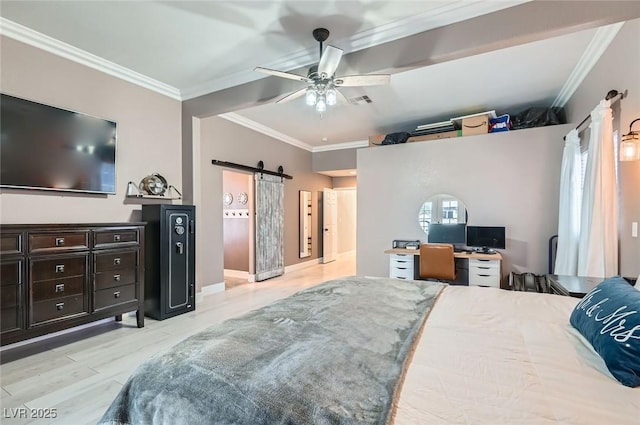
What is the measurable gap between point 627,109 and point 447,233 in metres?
2.63

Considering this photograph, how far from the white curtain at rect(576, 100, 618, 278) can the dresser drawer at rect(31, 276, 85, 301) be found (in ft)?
14.7

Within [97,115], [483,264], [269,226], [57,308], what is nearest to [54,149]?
[97,115]

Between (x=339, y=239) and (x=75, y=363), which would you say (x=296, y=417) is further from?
(x=339, y=239)

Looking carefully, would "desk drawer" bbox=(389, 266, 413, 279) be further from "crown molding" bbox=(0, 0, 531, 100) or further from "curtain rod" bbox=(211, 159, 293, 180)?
"crown molding" bbox=(0, 0, 531, 100)

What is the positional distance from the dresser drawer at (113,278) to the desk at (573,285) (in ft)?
12.7

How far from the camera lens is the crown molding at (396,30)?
2.27m

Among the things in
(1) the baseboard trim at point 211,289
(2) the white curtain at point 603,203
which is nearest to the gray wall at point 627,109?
(2) the white curtain at point 603,203

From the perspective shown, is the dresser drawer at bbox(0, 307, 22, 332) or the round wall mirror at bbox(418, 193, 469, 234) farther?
the round wall mirror at bbox(418, 193, 469, 234)

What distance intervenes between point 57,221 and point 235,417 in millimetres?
3152

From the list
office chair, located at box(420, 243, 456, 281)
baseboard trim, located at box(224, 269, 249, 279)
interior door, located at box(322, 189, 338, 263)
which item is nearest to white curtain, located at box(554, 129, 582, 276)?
office chair, located at box(420, 243, 456, 281)

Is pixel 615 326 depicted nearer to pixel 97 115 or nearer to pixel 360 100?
pixel 360 100

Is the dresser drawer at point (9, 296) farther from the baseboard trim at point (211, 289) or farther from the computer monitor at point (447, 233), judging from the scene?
the computer monitor at point (447, 233)

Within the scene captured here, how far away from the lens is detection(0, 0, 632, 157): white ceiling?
2.38 metres

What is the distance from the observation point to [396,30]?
257 centimetres
